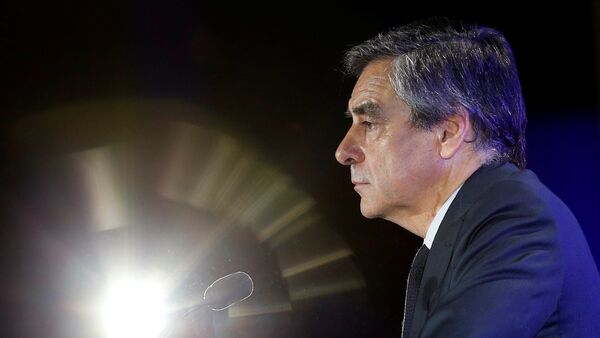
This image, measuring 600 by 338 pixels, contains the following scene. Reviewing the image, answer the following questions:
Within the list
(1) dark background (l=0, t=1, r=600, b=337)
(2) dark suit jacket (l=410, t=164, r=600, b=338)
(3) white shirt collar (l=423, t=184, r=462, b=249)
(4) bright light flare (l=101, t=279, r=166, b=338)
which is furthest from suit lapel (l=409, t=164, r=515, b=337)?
(1) dark background (l=0, t=1, r=600, b=337)

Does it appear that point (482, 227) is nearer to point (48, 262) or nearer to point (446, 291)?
point (446, 291)

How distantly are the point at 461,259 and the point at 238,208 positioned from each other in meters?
1.40

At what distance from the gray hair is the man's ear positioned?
1 centimetres

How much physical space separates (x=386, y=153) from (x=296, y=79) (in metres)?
1.03

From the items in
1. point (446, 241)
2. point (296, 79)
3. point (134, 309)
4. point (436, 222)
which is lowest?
point (446, 241)

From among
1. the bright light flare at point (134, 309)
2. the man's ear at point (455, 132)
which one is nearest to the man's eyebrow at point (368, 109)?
the man's ear at point (455, 132)

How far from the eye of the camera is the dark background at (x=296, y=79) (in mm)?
2203

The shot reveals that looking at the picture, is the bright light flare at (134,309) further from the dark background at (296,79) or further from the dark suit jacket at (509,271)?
the dark suit jacket at (509,271)

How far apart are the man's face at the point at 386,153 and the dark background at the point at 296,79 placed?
0.86 m

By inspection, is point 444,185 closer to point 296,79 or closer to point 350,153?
point 350,153

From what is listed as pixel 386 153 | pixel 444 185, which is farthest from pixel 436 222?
pixel 386 153

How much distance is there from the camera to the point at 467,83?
1.46 metres

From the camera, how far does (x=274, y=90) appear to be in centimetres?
→ 241

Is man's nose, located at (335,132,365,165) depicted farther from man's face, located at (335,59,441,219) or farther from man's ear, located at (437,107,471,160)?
man's ear, located at (437,107,471,160)
